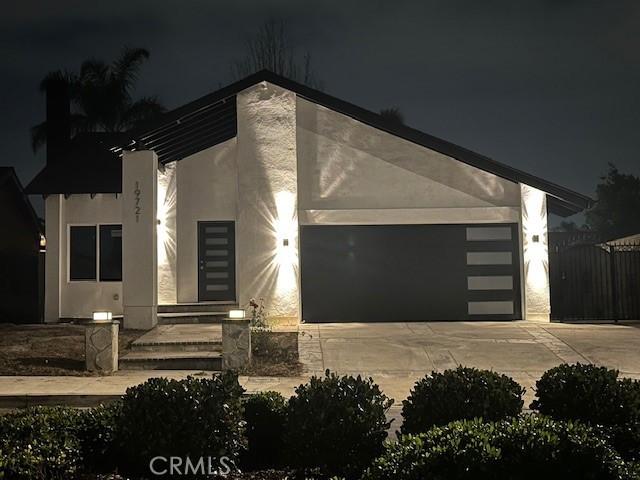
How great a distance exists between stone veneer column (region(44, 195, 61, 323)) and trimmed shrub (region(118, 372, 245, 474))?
48.9ft

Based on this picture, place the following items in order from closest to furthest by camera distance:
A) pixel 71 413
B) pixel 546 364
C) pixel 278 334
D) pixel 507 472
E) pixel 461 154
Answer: pixel 507 472
pixel 71 413
pixel 546 364
pixel 278 334
pixel 461 154

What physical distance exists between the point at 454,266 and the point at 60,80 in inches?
582

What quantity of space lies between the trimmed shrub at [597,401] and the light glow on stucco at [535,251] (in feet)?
37.0

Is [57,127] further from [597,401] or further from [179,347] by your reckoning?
[597,401]

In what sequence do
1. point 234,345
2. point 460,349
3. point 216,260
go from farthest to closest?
1. point 216,260
2. point 460,349
3. point 234,345

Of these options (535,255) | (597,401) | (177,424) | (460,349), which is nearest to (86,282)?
(460,349)

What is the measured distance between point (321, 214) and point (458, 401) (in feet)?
38.6

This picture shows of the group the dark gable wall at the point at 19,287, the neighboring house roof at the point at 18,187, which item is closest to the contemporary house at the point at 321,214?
the dark gable wall at the point at 19,287

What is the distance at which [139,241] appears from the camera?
15.6m

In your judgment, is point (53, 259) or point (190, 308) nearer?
point (190, 308)

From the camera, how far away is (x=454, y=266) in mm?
17281

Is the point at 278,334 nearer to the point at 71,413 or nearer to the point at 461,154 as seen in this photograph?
the point at 461,154

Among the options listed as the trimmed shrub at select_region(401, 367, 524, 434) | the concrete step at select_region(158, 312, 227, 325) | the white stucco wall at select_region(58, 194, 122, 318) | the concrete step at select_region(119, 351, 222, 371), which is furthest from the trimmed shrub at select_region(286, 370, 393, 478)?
the white stucco wall at select_region(58, 194, 122, 318)

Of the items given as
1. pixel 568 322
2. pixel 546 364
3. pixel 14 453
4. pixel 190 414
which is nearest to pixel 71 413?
pixel 14 453
